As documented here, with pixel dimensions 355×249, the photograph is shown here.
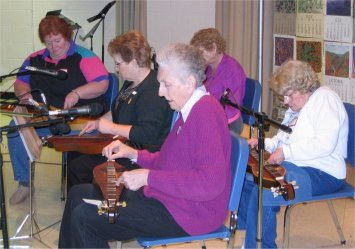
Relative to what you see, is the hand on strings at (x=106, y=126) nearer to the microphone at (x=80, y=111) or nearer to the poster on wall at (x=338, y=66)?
the microphone at (x=80, y=111)

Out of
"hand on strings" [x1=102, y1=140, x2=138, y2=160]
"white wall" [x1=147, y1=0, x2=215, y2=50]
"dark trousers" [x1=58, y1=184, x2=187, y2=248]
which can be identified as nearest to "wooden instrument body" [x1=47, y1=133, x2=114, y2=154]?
"hand on strings" [x1=102, y1=140, x2=138, y2=160]

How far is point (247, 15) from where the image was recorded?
4773 mm

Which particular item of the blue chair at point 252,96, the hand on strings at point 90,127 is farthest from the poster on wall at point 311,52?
the hand on strings at point 90,127

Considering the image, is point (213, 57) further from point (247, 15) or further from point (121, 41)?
point (247, 15)

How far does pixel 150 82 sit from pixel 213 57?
2.72 feet

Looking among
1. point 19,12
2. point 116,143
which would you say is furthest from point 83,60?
point 19,12

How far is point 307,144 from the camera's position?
2.63 meters

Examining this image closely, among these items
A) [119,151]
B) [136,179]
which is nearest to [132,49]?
[119,151]

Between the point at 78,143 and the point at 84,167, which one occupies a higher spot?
the point at 78,143

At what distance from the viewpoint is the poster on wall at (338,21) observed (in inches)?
151

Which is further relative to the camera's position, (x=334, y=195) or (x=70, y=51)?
(x=70, y=51)

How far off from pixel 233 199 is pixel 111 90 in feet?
5.60

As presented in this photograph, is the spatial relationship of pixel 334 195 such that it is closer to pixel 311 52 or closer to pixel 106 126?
pixel 106 126

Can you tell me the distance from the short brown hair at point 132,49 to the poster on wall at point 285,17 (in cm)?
178
